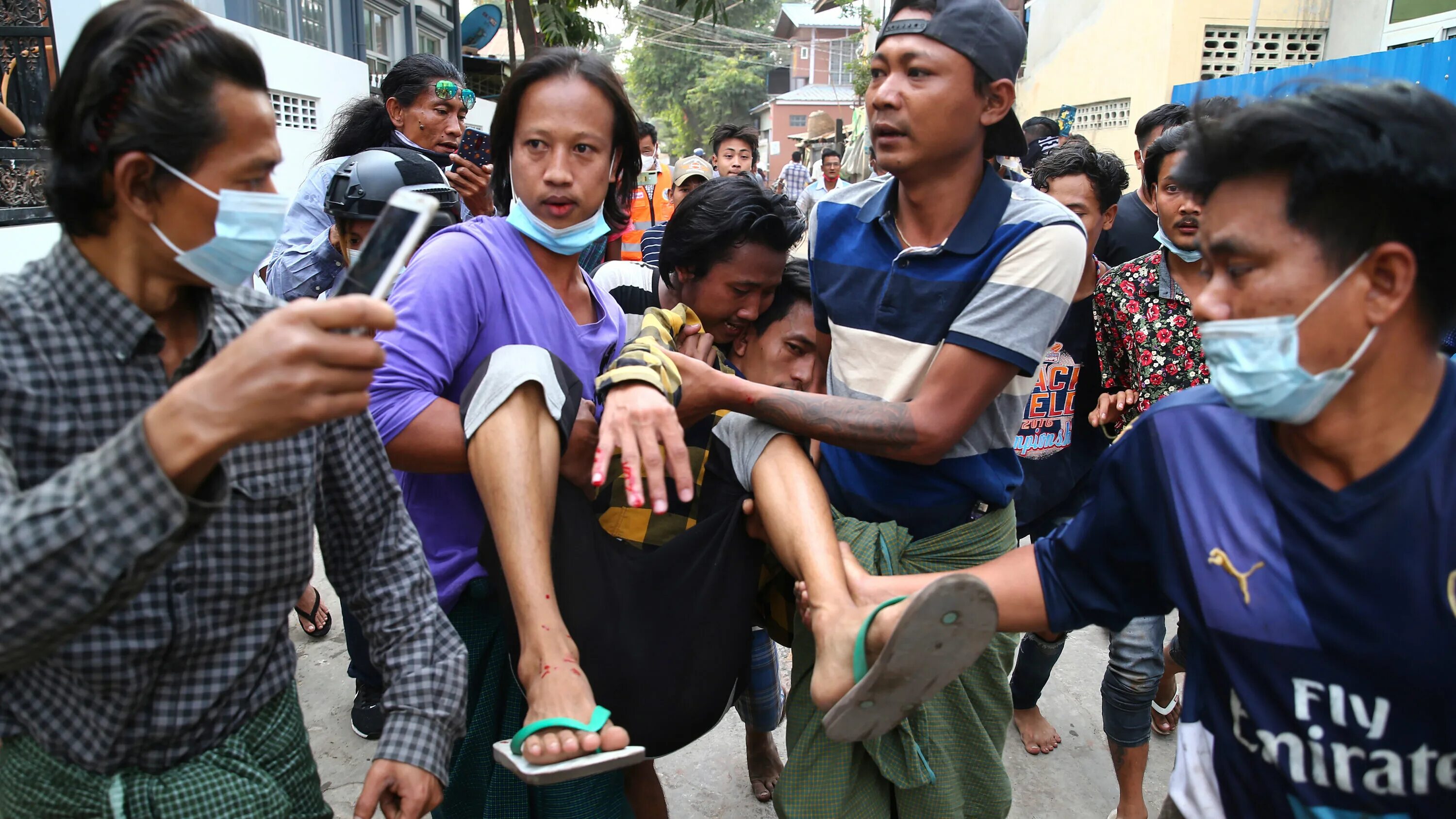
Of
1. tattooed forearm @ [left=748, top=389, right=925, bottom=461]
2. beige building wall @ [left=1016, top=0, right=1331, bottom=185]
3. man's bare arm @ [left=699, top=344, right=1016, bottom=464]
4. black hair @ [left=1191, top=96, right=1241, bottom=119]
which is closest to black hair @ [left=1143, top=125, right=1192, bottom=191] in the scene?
black hair @ [left=1191, top=96, right=1241, bottom=119]

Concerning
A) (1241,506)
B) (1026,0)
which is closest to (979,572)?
(1241,506)

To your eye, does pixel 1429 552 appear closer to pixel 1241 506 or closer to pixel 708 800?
pixel 1241 506

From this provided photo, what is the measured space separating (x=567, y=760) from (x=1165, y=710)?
2.54 m

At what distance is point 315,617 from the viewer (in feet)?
12.4

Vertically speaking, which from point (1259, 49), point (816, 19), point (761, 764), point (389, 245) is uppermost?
point (816, 19)

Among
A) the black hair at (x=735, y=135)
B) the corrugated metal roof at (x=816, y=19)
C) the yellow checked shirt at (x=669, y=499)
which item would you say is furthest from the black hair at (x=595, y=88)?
the corrugated metal roof at (x=816, y=19)

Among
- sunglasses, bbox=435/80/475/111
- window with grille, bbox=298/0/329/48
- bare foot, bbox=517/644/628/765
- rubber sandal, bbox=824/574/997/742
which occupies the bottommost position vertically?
bare foot, bbox=517/644/628/765

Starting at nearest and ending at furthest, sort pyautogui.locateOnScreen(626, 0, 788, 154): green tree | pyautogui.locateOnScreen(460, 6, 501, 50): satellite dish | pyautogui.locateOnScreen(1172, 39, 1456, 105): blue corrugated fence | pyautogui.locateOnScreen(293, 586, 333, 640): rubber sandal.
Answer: pyautogui.locateOnScreen(293, 586, 333, 640): rubber sandal → pyautogui.locateOnScreen(1172, 39, 1456, 105): blue corrugated fence → pyautogui.locateOnScreen(460, 6, 501, 50): satellite dish → pyautogui.locateOnScreen(626, 0, 788, 154): green tree

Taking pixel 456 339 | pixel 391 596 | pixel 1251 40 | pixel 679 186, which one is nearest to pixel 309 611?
pixel 456 339

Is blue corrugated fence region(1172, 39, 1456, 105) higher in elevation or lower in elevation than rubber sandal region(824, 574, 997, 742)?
higher

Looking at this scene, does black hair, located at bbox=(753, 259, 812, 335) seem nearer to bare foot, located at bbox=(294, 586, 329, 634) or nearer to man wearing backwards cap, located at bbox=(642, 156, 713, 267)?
man wearing backwards cap, located at bbox=(642, 156, 713, 267)

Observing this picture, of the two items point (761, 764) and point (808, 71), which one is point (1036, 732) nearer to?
point (761, 764)

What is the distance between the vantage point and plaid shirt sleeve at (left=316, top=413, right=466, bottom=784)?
1477mm

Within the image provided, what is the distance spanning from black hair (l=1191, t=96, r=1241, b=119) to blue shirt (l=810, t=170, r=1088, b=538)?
361 mm
